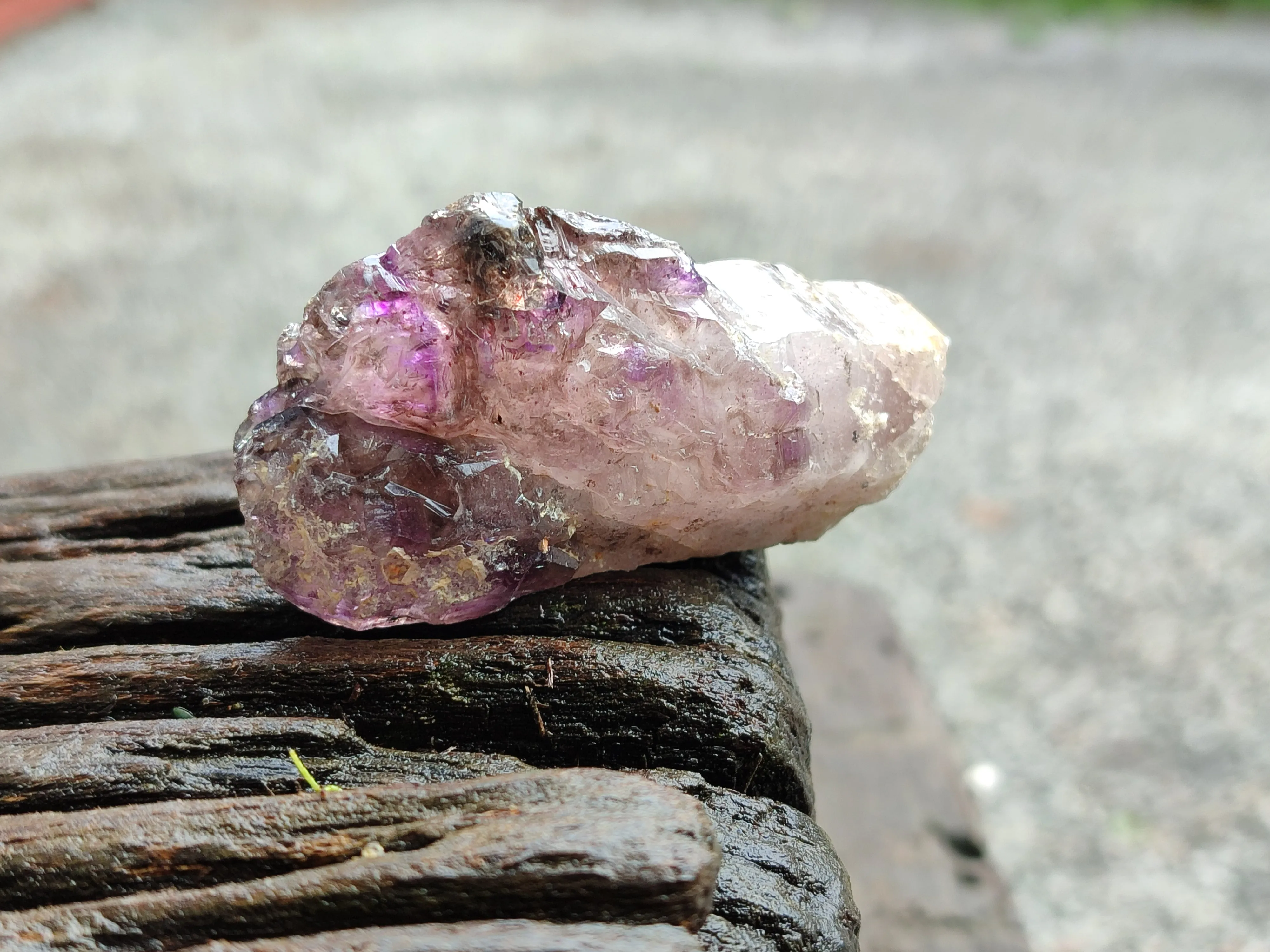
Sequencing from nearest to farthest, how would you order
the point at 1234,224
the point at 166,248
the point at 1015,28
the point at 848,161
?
1. the point at 166,248
2. the point at 1234,224
3. the point at 848,161
4. the point at 1015,28

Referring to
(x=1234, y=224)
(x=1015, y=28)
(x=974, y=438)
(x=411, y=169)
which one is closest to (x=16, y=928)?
(x=974, y=438)

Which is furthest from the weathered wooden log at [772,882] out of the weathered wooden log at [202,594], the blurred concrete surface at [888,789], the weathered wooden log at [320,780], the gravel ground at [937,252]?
the gravel ground at [937,252]

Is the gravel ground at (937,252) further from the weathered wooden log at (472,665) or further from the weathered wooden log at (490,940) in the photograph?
the weathered wooden log at (490,940)

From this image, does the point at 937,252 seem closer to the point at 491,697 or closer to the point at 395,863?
the point at 491,697

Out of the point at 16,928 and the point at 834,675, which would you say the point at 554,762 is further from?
the point at 834,675

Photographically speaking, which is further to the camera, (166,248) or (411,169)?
(411,169)

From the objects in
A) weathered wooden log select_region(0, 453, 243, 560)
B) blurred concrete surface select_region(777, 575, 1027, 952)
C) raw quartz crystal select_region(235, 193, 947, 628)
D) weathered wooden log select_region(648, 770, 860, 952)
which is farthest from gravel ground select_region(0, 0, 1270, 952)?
weathered wooden log select_region(0, 453, 243, 560)
